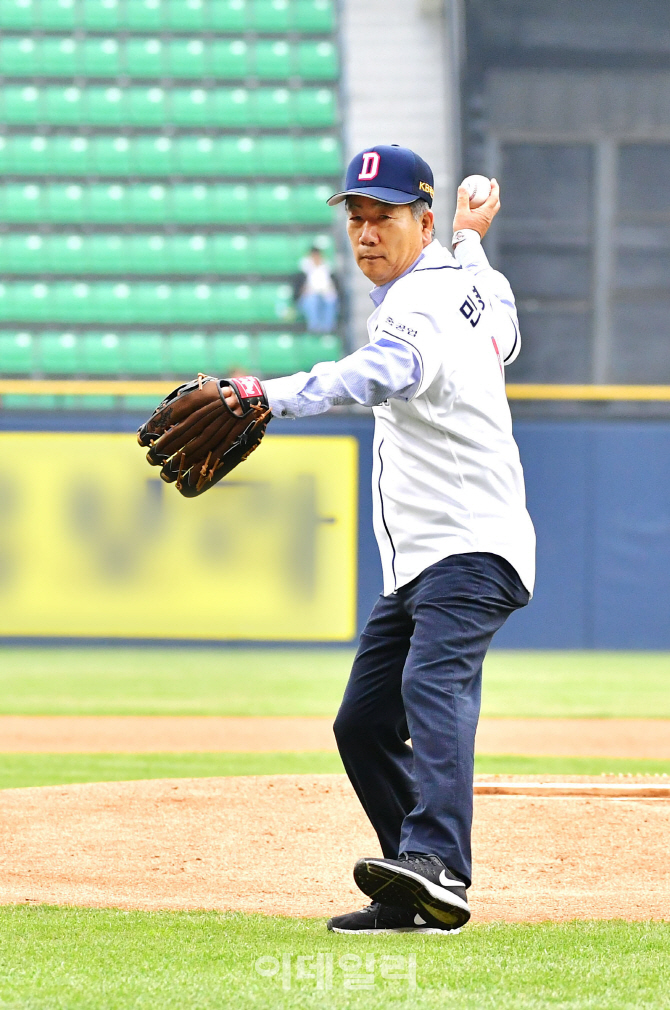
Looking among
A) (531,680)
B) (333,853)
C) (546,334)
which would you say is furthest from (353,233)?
(546,334)

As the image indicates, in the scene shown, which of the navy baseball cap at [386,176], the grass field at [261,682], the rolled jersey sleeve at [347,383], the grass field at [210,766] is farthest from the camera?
the grass field at [261,682]

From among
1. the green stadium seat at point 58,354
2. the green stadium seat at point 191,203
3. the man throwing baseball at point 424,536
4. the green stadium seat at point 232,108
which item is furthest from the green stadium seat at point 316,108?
the man throwing baseball at point 424,536

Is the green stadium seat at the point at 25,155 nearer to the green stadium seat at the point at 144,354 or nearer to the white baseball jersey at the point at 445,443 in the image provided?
the green stadium seat at the point at 144,354

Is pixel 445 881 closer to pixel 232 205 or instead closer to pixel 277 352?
pixel 277 352

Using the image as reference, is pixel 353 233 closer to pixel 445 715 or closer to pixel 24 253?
pixel 445 715

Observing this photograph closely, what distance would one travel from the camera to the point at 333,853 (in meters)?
4.26

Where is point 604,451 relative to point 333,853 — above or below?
above

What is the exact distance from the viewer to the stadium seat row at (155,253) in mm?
13836

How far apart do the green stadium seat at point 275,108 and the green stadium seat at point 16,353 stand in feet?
11.3

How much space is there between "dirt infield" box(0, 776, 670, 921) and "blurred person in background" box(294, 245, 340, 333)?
26.1ft

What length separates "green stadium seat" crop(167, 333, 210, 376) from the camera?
13.1 meters

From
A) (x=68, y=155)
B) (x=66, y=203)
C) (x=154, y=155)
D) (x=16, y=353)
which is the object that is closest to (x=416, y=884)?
(x=16, y=353)

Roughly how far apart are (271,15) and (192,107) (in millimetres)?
1556

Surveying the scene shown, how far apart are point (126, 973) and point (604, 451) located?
8753 mm
